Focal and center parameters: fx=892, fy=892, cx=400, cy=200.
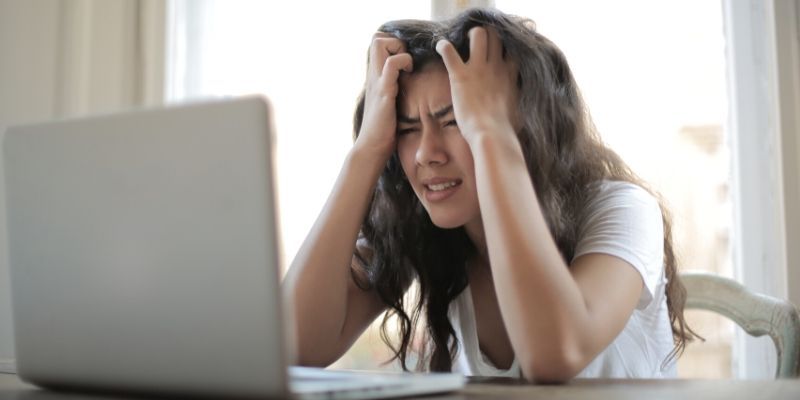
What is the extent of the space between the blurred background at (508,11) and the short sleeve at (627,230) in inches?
22.9

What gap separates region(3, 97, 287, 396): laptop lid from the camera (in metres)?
0.61

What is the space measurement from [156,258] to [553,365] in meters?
0.54

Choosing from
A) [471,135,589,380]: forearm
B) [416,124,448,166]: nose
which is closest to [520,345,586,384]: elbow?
[471,135,589,380]: forearm

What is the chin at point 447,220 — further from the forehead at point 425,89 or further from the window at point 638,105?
the window at point 638,105

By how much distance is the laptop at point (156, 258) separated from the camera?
2.01ft

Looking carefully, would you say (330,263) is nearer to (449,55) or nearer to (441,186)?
(441,186)

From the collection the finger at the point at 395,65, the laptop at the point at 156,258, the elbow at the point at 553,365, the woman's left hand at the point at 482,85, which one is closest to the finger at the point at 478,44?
the woman's left hand at the point at 482,85

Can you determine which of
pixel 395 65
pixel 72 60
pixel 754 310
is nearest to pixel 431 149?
pixel 395 65

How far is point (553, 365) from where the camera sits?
104 cm

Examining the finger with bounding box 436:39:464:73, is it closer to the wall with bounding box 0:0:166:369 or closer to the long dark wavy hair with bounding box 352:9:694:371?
the long dark wavy hair with bounding box 352:9:694:371

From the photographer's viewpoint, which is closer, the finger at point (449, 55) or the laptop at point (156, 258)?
the laptop at point (156, 258)

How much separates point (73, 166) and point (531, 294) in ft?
1.89

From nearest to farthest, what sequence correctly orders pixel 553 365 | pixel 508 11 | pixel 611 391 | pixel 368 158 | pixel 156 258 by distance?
pixel 156 258
pixel 611 391
pixel 553 365
pixel 368 158
pixel 508 11

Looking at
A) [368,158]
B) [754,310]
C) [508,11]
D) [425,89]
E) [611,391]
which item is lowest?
[754,310]
